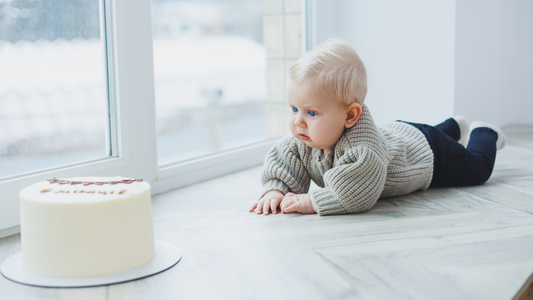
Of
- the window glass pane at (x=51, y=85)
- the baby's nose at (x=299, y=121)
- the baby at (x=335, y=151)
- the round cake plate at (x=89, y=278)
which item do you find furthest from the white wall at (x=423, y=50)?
the round cake plate at (x=89, y=278)

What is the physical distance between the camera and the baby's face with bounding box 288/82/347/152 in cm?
104

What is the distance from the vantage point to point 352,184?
1040 mm

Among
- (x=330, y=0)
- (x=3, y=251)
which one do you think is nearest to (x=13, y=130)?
(x=3, y=251)

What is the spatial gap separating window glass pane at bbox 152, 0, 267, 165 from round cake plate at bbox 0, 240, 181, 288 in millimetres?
608

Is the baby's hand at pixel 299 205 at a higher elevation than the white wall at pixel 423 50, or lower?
lower

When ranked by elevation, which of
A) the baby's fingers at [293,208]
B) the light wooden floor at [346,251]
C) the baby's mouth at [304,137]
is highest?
the baby's mouth at [304,137]

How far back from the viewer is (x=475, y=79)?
6.54 ft

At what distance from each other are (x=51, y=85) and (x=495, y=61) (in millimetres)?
1863

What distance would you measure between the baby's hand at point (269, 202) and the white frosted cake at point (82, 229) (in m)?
0.37

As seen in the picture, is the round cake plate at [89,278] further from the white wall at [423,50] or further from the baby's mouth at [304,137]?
the white wall at [423,50]

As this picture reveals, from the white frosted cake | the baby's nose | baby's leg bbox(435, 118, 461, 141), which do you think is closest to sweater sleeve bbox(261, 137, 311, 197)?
the baby's nose

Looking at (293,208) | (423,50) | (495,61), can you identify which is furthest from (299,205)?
(495,61)

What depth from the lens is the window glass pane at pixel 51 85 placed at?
994 mm

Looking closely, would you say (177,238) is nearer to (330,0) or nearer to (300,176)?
(300,176)
